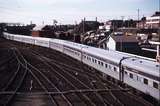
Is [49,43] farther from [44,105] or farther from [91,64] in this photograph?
[44,105]

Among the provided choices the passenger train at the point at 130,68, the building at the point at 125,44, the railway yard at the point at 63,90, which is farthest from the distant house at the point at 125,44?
the railway yard at the point at 63,90

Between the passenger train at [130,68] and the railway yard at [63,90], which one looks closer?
the passenger train at [130,68]

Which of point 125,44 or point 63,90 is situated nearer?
point 63,90

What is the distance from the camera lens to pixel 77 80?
26.6 meters

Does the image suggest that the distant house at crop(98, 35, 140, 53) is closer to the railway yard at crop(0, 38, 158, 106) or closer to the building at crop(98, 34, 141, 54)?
the building at crop(98, 34, 141, 54)

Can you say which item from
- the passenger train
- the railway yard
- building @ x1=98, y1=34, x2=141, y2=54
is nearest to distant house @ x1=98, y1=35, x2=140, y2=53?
building @ x1=98, y1=34, x2=141, y2=54

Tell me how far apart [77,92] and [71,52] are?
874 inches

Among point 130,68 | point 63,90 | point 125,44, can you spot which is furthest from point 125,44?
point 130,68

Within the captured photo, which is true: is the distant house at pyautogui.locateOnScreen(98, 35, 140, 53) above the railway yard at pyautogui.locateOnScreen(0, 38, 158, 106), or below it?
above

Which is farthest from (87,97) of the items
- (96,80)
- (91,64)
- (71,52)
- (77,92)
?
(71,52)

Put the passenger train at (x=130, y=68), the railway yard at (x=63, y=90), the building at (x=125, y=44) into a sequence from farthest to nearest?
the building at (x=125, y=44), the railway yard at (x=63, y=90), the passenger train at (x=130, y=68)

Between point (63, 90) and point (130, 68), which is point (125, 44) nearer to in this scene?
point (63, 90)

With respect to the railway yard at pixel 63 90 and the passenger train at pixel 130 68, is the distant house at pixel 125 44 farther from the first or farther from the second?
the railway yard at pixel 63 90

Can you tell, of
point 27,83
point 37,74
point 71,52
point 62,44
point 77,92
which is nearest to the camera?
point 77,92
